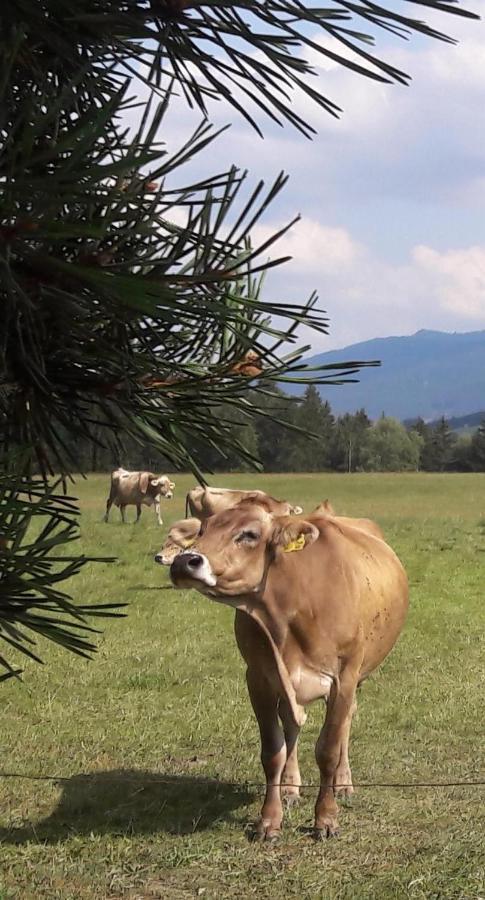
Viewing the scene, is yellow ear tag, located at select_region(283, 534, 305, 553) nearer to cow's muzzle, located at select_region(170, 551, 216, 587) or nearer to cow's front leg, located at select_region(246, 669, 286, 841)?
cow's muzzle, located at select_region(170, 551, 216, 587)

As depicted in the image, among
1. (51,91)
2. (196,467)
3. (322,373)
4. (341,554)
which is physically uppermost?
(51,91)

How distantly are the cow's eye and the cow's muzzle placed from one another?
1.14 ft

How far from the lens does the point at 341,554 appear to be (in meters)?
5.55

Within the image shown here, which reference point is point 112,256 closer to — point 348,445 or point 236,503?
point 236,503

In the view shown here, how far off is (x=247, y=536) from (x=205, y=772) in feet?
7.00

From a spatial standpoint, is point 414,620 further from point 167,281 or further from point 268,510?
point 167,281

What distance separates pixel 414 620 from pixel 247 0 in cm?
1025

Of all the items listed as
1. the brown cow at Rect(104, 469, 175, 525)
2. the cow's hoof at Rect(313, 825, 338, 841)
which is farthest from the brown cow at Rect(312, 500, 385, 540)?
the brown cow at Rect(104, 469, 175, 525)

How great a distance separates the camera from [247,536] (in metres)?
4.75

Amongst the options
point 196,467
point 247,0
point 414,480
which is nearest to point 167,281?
point 247,0

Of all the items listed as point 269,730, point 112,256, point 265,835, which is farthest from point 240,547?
point 112,256

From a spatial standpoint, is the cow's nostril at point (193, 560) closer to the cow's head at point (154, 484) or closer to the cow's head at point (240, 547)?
the cow's head at point (240, 547)

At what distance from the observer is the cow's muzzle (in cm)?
425

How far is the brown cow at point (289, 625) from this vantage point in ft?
15.5
